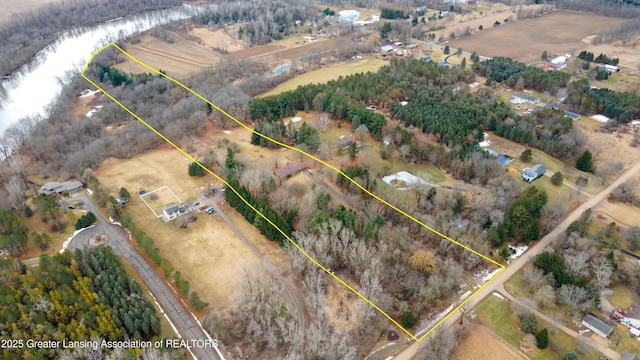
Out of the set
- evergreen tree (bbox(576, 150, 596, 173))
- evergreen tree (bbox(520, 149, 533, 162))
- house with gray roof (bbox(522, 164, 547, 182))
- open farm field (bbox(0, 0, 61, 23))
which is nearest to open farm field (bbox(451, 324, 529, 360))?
house with gray roof (bbox(522, 164, 547, 182))

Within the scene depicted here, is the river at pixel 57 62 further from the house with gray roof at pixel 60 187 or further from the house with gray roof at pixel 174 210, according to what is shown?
the house with gray roof at pixel 174 210

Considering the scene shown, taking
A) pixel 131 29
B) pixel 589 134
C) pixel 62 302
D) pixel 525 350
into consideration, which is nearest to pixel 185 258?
pixel 62 302

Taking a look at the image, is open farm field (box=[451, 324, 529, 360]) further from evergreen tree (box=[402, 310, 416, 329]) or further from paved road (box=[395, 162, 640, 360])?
evergreen tree (box=[402, 310, 416, 329])

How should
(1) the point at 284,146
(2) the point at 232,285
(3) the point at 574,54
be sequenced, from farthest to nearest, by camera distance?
(3) the point at 574,54
(1) the point at 284,146
(2) the point at 232,285

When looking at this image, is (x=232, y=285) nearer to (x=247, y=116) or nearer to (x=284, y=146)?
(x=284, y=146)

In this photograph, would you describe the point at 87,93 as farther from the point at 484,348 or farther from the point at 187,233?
the point at 484,348

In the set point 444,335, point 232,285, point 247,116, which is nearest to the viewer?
point 444,335

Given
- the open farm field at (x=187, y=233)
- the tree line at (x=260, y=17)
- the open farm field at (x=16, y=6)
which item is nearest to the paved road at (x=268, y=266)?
the open farm field at (x=187, y=233)
